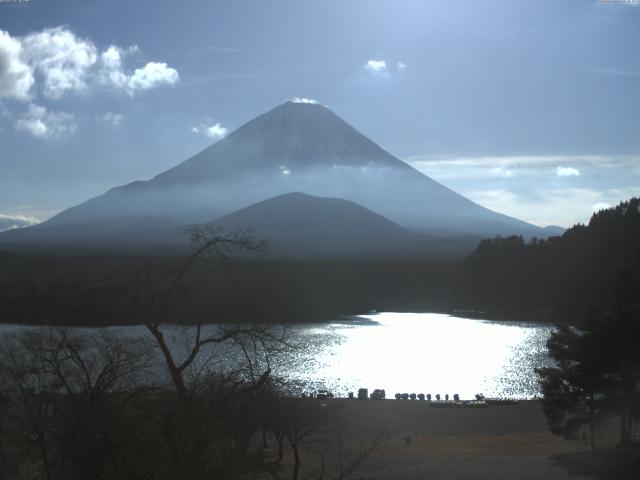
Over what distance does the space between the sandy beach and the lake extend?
2001 mm

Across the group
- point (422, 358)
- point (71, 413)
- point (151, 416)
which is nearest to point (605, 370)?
point (151, 416)

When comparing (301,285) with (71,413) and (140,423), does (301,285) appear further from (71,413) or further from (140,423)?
(140,423)

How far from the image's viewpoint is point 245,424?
384cm

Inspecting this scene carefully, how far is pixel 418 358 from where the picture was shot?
76.8ft

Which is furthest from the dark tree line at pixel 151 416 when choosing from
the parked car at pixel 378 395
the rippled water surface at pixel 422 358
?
the rippled water surface at pixel 422 358

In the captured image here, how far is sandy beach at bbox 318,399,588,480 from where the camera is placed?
862 centimetres

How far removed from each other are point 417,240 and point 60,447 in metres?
71.9

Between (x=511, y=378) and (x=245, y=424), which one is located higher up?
(x=245, y=424)

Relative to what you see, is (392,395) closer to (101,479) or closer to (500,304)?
(101,479)

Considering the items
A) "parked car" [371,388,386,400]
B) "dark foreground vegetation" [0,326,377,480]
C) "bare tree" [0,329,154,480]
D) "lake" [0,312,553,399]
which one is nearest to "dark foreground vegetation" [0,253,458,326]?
"lake" [0,312,553,399]

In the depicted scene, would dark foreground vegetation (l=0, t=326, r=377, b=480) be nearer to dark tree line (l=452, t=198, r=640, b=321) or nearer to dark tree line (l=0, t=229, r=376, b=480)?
dark tree line (l=0, t=229, r=376, b=480)

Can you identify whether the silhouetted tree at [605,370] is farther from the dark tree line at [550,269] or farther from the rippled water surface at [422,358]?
the dark tree line at [550,269]

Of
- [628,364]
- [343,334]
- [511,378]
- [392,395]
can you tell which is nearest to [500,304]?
[343,334]

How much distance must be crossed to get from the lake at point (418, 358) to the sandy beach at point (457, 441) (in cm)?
200
